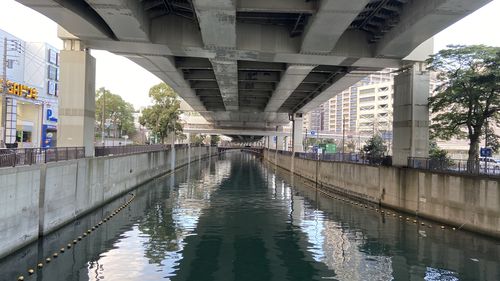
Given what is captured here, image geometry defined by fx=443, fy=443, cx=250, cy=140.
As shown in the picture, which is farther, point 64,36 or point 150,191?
point 150,191

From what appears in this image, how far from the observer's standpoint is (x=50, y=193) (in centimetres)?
2173

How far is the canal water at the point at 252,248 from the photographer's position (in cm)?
1655

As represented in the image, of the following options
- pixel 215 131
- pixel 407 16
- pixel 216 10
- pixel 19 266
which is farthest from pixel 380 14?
pixel 215 131

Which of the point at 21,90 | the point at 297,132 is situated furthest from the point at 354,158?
the point at 21,90

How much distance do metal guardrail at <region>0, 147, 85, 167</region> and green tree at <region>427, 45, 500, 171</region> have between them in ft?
79.5

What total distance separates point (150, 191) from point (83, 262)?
1102 inches

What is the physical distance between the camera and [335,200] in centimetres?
4144

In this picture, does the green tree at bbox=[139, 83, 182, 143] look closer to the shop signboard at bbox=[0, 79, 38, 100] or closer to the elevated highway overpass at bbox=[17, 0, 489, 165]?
the shop signboard at bbox=[0, 79, 38, 100]

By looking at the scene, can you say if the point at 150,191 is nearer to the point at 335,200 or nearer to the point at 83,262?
the point at 335,200

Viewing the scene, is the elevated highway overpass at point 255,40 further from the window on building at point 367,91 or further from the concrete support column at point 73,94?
the window on building at point 367,91

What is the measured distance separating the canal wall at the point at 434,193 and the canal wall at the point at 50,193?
851 inches

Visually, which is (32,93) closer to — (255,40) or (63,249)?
(255,40)

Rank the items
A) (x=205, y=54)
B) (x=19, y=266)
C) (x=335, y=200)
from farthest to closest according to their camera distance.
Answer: (x=335, y=200) < (x=205, y=54) < (x=19, y=266)

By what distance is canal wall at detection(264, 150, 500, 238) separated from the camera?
23.0m
